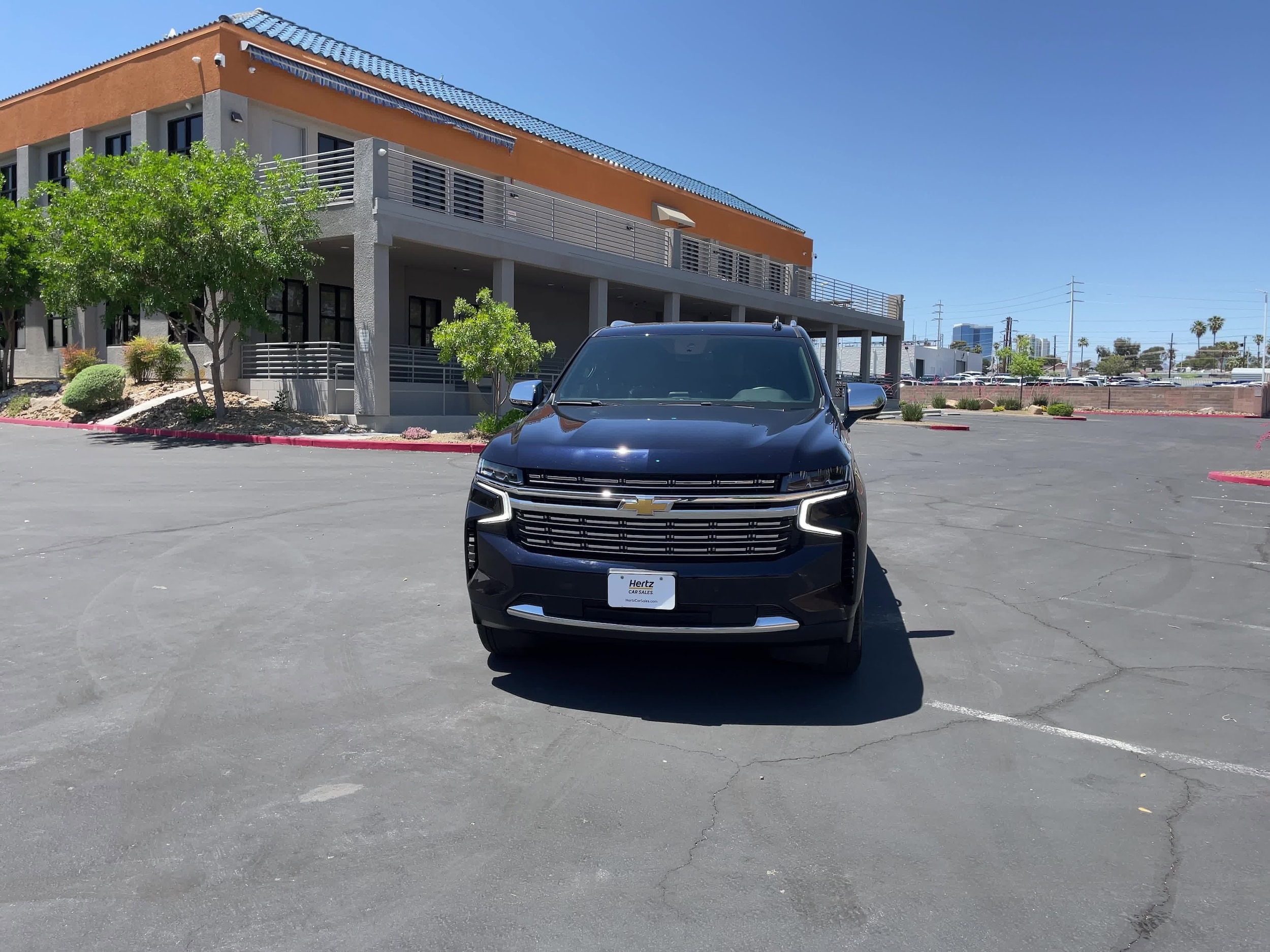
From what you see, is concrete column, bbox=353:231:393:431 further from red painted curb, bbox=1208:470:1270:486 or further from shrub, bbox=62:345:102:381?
red painted curb, bbox=1208:470:1270:486

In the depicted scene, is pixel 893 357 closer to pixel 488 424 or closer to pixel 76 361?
pixel 488 424

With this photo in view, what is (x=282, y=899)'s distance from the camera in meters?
2.90

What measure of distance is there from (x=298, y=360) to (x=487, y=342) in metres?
5.84

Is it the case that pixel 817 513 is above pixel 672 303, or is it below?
below

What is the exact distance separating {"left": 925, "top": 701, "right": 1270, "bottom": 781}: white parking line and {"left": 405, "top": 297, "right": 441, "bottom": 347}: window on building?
26.5 m

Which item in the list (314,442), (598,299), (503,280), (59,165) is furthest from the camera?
(59,165)

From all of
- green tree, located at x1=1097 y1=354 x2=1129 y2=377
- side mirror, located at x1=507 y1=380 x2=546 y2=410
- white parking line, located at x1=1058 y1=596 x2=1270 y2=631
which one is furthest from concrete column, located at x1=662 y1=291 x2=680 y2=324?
green tree, located at x1=1097 y1=354 x2=1129 y2=377

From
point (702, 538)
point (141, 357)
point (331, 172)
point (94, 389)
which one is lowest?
point (702, 538)

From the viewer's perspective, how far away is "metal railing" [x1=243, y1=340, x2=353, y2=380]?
22.3 metres

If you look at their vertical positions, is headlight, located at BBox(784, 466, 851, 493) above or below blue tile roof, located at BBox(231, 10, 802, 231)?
below

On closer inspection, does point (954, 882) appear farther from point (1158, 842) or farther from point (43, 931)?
point (43, 931)

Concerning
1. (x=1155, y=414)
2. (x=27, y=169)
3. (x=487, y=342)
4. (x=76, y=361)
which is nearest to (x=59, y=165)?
(x=27, y=169)

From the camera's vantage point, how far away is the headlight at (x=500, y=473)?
4.61 meters

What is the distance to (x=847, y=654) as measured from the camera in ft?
16.0
